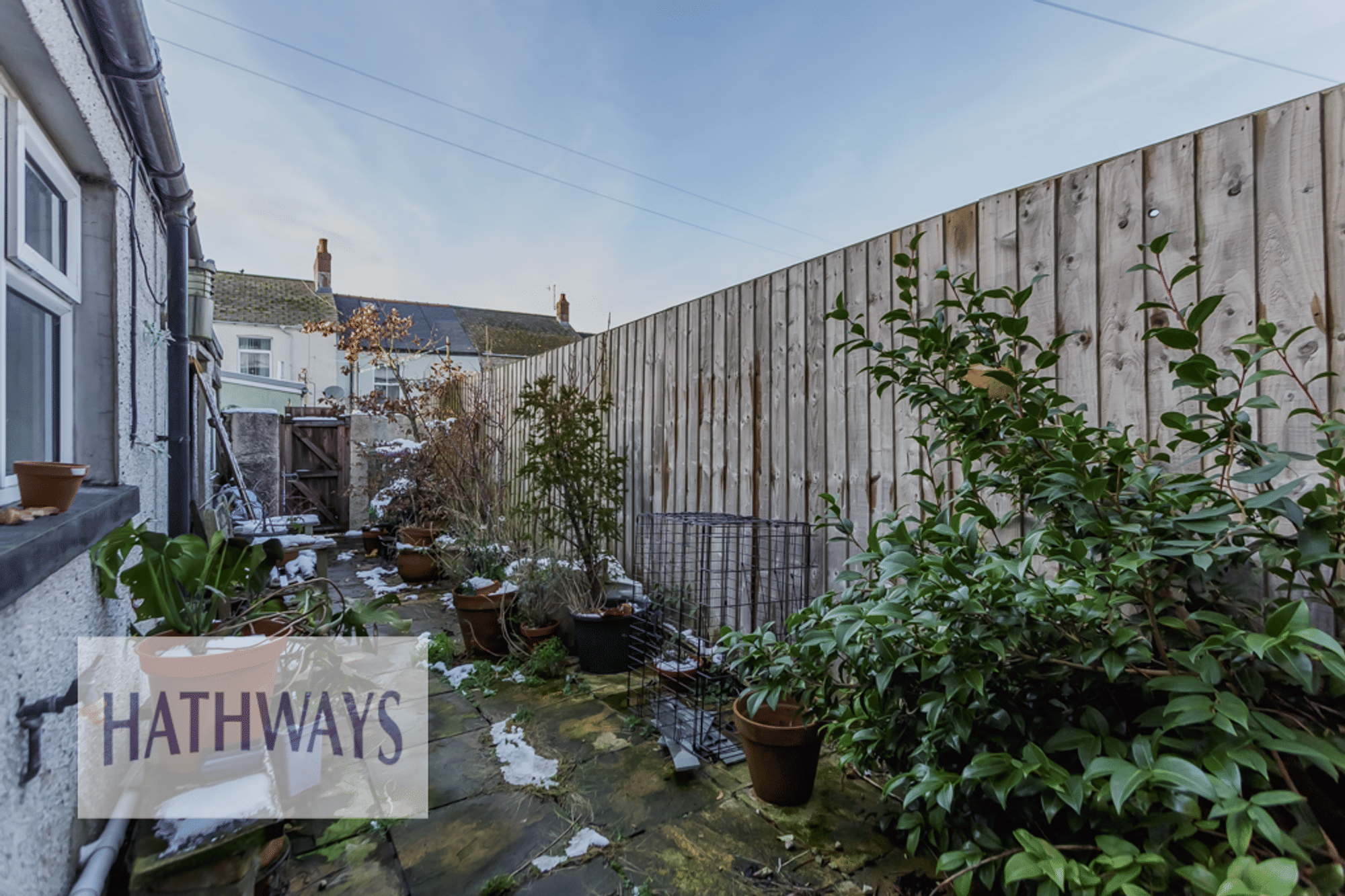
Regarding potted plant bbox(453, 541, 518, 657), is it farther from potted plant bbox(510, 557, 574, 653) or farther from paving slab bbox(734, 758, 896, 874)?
paving slab bbox(734, 758, 896, 874)

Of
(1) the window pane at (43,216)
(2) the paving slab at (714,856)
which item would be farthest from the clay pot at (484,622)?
(1) the window pane at (43,216)

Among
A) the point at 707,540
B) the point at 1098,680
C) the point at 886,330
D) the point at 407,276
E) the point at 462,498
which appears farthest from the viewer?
the point at 407,276

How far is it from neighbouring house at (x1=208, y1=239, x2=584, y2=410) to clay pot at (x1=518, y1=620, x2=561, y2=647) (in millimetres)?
8212

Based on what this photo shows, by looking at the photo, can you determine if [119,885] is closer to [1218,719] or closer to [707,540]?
[707,540]

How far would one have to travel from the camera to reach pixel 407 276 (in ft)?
31.1

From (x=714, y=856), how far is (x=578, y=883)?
1.33 ft

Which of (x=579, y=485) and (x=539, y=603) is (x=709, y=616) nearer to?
(x=539, y=603)

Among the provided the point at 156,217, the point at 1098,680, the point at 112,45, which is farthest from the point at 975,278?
the point at 156,217

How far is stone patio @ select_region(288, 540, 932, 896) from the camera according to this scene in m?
1.65

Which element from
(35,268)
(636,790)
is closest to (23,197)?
(35,268)

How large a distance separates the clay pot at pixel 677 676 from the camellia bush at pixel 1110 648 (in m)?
1.05

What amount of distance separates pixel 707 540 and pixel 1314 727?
1814 mm

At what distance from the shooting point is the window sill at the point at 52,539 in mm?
998

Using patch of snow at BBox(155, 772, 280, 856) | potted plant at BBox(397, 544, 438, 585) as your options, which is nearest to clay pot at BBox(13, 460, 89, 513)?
patch of snow at BBox(155, 772, 280, 856)
